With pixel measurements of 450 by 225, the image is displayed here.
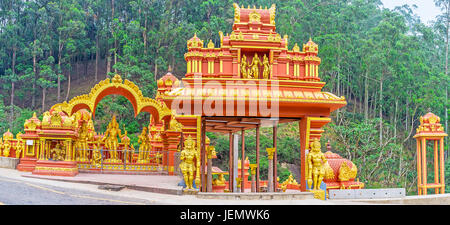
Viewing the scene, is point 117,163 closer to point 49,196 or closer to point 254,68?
point 49,196

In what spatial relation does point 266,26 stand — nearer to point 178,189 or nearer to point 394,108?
point 178,189

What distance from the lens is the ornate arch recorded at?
48.2 feet

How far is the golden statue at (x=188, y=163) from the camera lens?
10688mm

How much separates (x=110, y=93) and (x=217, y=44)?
29441mm

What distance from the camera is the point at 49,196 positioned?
9484 mm

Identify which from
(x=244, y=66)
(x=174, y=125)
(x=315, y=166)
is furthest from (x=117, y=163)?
(x=315, y=166)

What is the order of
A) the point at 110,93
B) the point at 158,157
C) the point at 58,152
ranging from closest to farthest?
the point at 58,152, the point at 110,93, the point at 158,157

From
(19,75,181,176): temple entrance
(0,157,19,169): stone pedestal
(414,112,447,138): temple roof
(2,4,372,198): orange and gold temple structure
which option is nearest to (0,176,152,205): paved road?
(2,4,372,198): orange and gold temple structure

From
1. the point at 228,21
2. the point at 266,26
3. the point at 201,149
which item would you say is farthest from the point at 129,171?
the point at 228,21

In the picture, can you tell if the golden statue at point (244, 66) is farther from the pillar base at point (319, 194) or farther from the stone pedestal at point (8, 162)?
the stone pedestal at point (8, 162)

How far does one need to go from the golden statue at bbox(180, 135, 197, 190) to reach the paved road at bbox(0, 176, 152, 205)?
4.96 feet

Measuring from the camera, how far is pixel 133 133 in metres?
34.8

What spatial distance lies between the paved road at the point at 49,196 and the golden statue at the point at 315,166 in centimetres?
459

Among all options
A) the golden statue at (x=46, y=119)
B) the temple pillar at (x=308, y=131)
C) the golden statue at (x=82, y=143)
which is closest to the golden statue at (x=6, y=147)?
the golden statue at (x=82, y=143)
